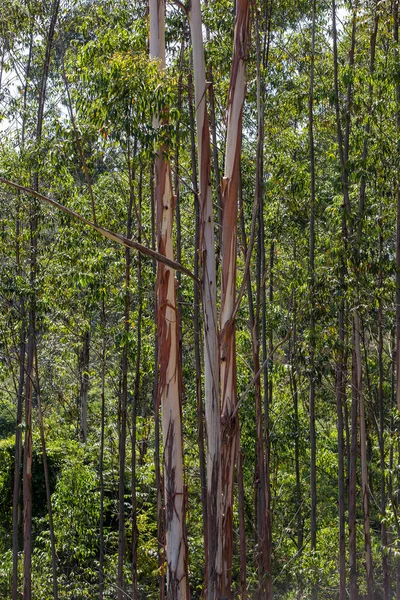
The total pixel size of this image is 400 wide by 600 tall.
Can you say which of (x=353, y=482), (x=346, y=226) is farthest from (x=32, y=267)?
(x=353, y=482)

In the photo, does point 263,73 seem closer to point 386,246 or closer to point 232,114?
point 386,246

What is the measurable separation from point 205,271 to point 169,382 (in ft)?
3.61

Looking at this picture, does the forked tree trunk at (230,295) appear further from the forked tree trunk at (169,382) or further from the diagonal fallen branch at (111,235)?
the forked tree trunk at (169,382)

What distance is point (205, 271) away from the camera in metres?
5.35

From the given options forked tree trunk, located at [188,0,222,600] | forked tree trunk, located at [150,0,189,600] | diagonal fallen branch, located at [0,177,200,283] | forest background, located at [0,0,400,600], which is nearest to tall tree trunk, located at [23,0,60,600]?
forest background, located at [0,0,400,600]

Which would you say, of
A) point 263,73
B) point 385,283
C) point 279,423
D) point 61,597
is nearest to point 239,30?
point 263,73

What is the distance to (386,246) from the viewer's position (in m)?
9.58

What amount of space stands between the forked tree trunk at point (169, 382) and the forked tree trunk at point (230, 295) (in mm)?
704

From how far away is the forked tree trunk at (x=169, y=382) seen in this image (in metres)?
6.06

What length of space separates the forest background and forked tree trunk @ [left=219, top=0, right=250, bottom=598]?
0.6 inches

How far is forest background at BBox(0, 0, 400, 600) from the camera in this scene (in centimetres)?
575

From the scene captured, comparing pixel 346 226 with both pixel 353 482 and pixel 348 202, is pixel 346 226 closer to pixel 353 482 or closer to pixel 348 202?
pixel 348 202

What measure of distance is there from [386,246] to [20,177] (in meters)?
4.30

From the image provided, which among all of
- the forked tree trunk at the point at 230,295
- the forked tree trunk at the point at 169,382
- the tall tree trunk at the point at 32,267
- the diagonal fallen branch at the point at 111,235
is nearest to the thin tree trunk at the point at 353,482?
the forked tree trunk at the point at 169,382
